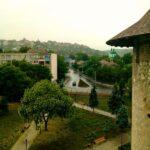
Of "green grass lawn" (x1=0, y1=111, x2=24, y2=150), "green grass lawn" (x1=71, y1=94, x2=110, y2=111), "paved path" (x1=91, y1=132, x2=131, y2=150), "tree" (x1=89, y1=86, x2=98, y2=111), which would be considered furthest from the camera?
"green grass lawn" (x1=71, y1=94, x2=110, y2=111)

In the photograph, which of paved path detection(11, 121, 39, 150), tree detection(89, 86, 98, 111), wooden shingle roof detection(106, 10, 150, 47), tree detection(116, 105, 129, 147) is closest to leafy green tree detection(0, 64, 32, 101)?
tree detection(89, 86, 98, 111)

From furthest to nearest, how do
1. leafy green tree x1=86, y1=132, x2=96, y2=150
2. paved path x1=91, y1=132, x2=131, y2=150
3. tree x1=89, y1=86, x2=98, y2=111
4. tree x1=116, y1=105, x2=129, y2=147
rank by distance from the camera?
tree x1=89, y1=86, x2=98, y2=111
tree x1=116, y1=105, x2=129, y2=147
leafy green tree x1=86, y1=132, x2=96, y2=150
paved path x1=91, y1=132, x2=131, y2=150

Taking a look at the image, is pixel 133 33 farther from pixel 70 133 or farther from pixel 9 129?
pixel 9 129

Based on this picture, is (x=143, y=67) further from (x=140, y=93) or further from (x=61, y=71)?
(x=61, y=71)

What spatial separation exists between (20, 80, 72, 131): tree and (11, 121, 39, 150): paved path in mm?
1877

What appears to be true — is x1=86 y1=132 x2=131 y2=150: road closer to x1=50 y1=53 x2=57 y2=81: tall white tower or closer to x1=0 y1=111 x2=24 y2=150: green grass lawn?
x1=0 y1=111 x2=24 y2=150: green grass lawn

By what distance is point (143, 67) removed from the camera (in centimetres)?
945

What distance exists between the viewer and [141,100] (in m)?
9.52

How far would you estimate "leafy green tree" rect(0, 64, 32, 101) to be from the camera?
203 ft

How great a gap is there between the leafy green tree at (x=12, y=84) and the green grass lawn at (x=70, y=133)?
49.2 feet

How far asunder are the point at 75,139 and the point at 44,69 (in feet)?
136

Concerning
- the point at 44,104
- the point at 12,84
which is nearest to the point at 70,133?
the point at 44,104

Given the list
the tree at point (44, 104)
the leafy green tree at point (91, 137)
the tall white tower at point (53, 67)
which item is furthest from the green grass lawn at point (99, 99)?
the tall white tower at point (53, 67)

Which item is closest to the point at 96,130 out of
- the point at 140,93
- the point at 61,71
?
the point at 140,93
